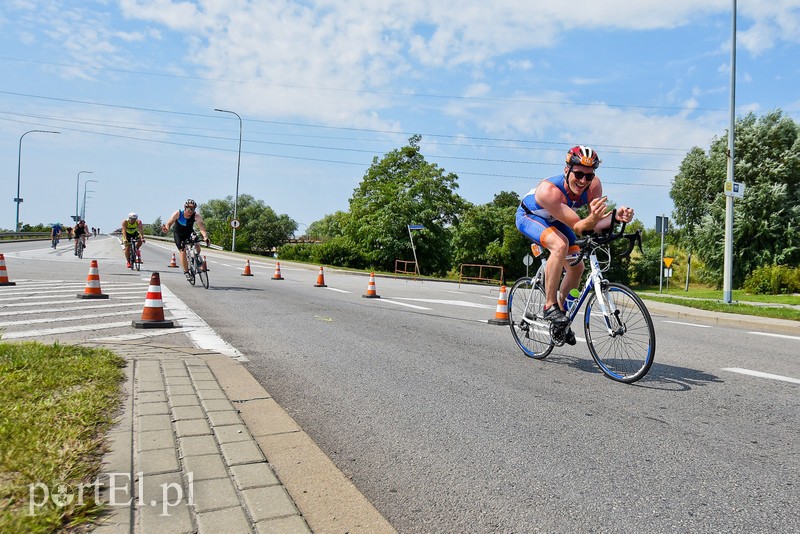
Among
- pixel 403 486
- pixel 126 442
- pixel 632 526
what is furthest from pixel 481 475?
pixel 126 442

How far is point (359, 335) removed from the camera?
709cm

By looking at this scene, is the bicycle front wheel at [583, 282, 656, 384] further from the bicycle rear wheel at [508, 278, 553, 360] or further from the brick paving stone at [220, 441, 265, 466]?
the brick paving stone at [220, 441, 265, 466]

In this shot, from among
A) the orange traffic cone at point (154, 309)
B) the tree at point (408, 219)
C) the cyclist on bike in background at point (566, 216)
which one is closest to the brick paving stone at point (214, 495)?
the cyclist on bike in background at point (566, 216)

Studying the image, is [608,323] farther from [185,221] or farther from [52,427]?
[185,221]

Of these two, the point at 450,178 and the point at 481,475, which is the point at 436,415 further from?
the point at 450,178

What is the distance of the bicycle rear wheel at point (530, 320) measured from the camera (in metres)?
5.66

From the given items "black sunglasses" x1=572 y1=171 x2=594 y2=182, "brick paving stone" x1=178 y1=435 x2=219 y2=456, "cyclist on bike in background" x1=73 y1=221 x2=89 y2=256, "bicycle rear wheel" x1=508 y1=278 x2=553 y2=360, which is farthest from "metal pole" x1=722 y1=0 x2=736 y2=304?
"cyclist on bike in background" x1=73 y1=221 x2=89 y2=256

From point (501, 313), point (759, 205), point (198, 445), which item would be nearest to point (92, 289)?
point (501, 313)

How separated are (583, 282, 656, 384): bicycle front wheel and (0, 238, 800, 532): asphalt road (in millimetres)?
183

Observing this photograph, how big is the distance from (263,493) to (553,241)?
365 centimetres

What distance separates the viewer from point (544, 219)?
5445 mm

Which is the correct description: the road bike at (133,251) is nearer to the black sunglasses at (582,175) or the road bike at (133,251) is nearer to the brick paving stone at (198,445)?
the black sunglasses at (582,175)

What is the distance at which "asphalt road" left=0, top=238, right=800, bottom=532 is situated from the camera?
2396 millimetres

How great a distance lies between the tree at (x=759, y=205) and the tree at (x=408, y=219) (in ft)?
66.4
